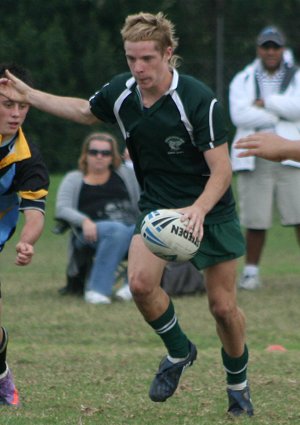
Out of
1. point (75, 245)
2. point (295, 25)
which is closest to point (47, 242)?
point (75, 245)

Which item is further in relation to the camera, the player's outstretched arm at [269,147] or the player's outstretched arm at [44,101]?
the player's outstretched arm at [44,101]

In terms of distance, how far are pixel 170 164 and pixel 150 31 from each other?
2.29 ft

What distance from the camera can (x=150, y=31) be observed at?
613 centimetres

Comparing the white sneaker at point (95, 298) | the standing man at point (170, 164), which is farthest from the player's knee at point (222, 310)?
the white sneaker at point (95, 298)

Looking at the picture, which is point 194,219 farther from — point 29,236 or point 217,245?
point 29,236

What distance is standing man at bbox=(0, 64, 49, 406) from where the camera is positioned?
20.9 feet

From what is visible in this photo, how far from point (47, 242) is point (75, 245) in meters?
4.71

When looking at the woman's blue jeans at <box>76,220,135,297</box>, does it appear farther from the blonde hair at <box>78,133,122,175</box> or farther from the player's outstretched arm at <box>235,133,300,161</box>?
the player's outstretched arm at <box>235,133,300,161</box>

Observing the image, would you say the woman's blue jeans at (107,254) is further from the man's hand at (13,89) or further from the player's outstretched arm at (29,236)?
the man's hand at (13,89)

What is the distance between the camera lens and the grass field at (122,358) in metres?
6.40

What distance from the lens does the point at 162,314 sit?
20.6 feet

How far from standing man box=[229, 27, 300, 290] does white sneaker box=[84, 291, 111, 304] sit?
1.47 m

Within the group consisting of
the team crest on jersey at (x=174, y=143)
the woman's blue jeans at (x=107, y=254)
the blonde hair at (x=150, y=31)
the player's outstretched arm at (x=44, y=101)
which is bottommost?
the woman's blue jeans at (x=107, y=254)

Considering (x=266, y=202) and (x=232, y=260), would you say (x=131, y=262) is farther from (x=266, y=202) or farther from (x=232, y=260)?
(x=266, y=202)
